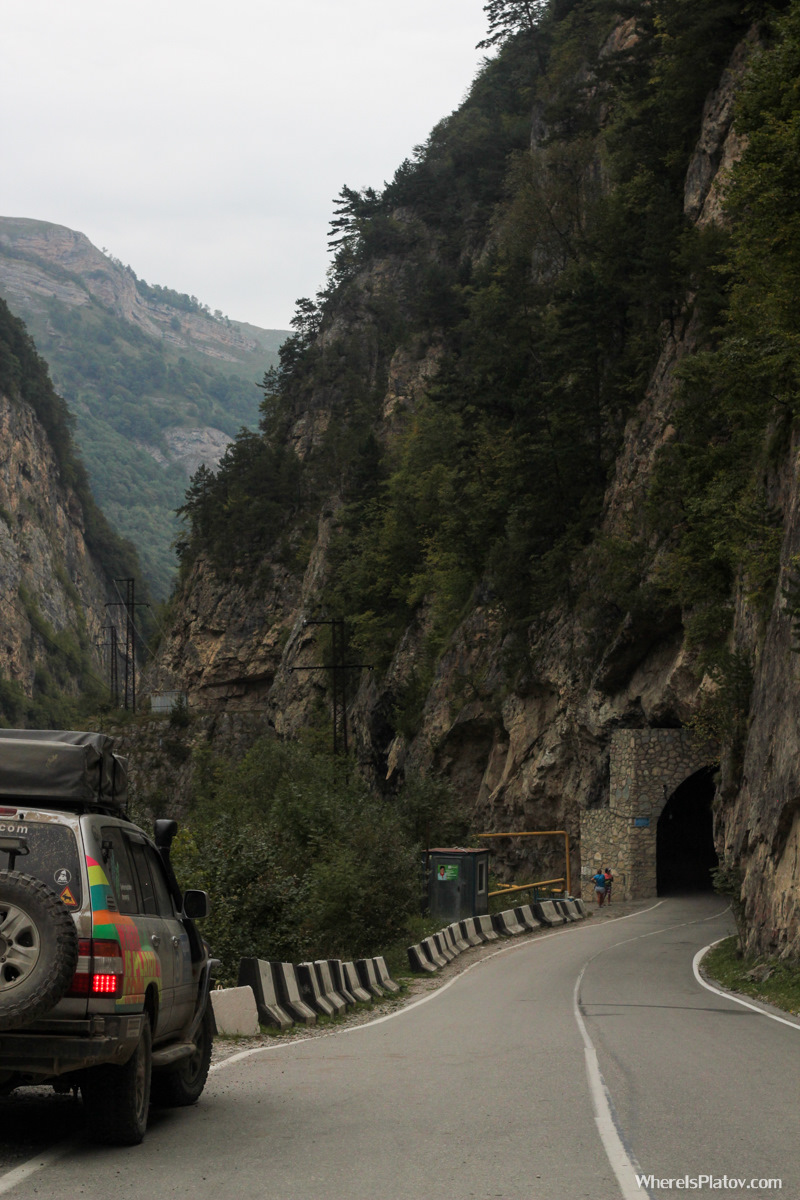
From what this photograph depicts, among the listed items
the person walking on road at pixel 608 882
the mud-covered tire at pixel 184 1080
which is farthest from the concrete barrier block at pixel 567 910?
the mud-covered tire at pixel 184 1080

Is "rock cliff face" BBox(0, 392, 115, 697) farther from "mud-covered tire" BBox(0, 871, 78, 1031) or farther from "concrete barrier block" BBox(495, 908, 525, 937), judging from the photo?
"mud-covered tire" BBox(0, 871, 78, 1031)

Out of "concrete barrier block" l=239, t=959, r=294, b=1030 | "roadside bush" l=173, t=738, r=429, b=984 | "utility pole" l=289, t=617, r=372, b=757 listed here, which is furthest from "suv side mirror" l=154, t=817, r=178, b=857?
"utility pole" l=289, t=617, r=372, b=757

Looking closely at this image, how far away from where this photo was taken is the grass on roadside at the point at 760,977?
18.5 m

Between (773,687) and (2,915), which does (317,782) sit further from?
(2,915)

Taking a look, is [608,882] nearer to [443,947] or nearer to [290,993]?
[443,947]

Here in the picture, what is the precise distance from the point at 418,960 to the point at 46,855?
17854 mm

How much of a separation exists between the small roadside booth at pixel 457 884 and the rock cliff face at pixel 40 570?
83.6 metres

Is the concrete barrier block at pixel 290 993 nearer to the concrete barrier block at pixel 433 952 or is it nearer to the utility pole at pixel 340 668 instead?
the concrete barrier block at pixel 433 952

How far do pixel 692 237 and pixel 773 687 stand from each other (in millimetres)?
20916

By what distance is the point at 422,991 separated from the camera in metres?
21.0

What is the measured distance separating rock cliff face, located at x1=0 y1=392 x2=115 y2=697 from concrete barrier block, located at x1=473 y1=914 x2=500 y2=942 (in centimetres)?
8566

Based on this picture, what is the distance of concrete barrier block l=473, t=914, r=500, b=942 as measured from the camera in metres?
31.1

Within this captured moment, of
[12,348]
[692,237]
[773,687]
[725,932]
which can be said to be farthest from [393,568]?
[12,348]

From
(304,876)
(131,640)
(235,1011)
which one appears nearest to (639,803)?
(304,876)
